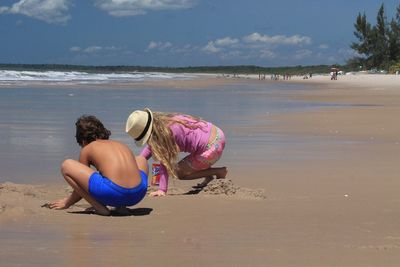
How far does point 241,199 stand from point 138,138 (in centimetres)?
97

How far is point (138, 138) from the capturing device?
229 inches

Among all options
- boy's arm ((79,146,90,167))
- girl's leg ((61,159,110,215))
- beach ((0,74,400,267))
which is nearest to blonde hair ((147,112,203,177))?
beach ((0,74,400,267))

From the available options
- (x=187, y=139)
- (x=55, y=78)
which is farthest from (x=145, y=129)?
(x=55, y=78)

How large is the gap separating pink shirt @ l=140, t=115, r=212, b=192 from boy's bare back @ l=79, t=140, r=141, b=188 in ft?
2.84

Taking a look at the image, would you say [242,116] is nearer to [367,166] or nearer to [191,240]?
[367,166]

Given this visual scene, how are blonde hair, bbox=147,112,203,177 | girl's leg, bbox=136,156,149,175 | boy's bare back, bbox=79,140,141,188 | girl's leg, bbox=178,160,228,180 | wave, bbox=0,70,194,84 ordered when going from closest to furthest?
boy's bare back, bbox=79,140,141,188
girl's leg, bbox=136,156,149,175
blonde hair, bbox=147,112,203,177
girl's leg, bbox=178,160,228,180
wave, bbox=0,70,194,84

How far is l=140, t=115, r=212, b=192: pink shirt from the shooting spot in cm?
602

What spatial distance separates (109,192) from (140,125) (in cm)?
98

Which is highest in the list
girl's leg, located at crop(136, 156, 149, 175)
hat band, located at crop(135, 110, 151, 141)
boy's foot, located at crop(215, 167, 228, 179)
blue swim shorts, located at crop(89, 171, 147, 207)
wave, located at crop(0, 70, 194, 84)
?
hat band, located at crop(135, 110, 151, 141)

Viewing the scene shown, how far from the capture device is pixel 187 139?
20.3 feet

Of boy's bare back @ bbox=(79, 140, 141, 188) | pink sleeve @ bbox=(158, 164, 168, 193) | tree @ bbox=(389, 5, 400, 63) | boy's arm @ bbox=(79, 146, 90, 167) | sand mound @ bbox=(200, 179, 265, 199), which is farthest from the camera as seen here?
tree @ bbox=(389, 5, 400, 63)

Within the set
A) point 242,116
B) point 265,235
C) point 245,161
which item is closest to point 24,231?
point 265,235

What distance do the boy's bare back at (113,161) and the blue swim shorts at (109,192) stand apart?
3 cm

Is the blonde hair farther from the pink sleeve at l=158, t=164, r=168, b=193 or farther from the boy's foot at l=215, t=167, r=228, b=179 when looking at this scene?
the boy's foot at l=215, t=167, r=228, b=179
